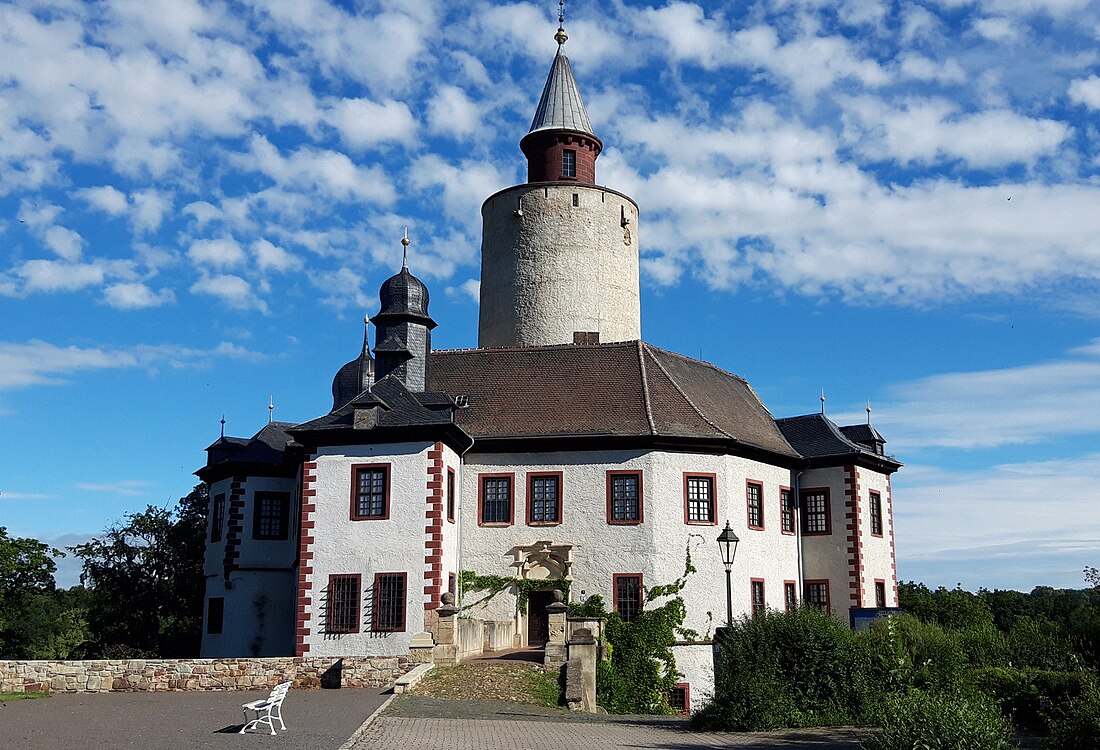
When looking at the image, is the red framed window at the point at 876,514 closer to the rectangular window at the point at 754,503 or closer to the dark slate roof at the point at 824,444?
the dark slate roof at the point at 824,444

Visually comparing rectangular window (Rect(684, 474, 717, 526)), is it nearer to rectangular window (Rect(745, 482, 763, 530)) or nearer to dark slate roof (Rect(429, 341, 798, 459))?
dark slate roof (Rect(429, 341, 798, 459))

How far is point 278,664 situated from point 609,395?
11771 millimetres

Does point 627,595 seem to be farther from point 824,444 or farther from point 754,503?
point 824,444

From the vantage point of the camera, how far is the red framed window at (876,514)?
35.0 m

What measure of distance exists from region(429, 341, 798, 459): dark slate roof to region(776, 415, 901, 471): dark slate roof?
2.01 feet

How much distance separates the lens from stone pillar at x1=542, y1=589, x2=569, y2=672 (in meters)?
24.4

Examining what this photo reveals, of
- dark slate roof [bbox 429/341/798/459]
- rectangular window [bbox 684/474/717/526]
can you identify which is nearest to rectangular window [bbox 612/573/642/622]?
rectangular window [bbox 684/474/717/526]

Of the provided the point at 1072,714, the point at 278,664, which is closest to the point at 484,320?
the point at 278,664

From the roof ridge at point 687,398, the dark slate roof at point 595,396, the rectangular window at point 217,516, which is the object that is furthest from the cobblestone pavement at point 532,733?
the rectangular window at point 217,516

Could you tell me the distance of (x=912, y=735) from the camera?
1291 centimetres

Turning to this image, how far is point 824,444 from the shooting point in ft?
115

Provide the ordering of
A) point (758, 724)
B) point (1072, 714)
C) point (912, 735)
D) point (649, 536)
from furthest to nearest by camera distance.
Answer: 1. point (649, 536)
2. point (758, 724)
3. point (1072, 714)
4. point (912, 735)

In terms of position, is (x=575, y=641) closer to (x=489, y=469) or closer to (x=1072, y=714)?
(x=489, y=469)

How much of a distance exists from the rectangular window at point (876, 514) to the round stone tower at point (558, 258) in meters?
10.1
